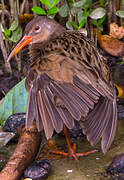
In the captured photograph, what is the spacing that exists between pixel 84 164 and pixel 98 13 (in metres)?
2.82

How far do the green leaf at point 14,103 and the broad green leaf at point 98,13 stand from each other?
5.60 feet

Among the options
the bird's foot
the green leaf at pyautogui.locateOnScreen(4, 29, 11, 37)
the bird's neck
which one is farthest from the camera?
the green leaf at pyautogui.locateOnScreen(4, 29, 11, 37)

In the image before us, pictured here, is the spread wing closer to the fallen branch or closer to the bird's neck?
the bird's neck

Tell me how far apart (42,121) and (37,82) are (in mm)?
473

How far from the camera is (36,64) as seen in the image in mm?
3938

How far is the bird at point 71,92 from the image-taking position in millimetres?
3525

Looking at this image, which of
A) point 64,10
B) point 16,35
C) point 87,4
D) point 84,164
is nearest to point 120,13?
point 87,4

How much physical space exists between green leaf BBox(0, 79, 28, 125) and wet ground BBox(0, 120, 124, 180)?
Result: 0.65 metres

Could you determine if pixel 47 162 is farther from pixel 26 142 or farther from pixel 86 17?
pixel 86 17

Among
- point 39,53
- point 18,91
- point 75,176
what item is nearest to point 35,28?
point 39,53

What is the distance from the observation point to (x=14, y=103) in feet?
Answer: 16.0

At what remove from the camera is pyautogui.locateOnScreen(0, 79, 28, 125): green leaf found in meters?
4.85

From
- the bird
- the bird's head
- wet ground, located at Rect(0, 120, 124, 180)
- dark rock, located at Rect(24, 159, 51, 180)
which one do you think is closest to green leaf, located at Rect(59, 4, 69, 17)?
the bird's head

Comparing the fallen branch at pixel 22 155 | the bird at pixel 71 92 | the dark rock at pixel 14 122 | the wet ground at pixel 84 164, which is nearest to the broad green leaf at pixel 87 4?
the bird at pixel 71 92
